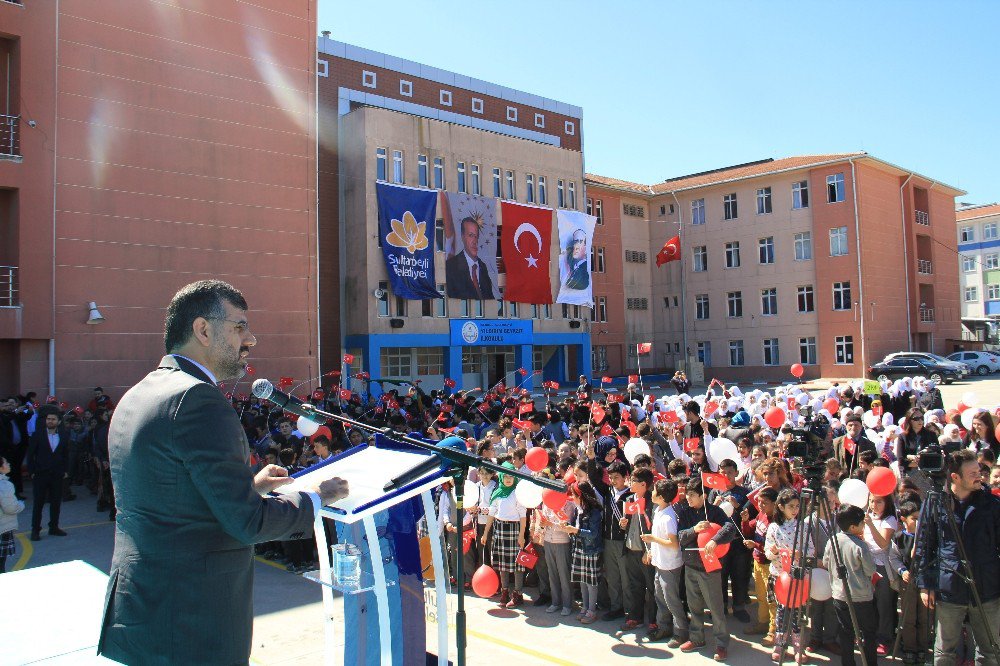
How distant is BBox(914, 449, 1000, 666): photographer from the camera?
200 inches

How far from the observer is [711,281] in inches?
1858

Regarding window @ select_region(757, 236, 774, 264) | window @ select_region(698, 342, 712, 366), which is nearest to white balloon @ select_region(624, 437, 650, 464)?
window @ select_region(757, 236, 774, 264)

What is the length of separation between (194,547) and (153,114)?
21816mm

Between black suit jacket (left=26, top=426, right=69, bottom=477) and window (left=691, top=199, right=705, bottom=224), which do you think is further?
window (left=691, top=199, right=705, bottom=224)

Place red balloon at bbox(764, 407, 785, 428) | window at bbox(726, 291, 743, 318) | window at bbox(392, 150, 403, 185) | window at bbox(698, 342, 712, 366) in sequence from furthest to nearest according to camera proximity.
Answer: window at bbox(698, 342, 712, 366)
window at bbox(726, 291, 743, 318)
window at bbox(392, 150, 403, 185)
red balloon at bbox(764, 407, 785, 428)

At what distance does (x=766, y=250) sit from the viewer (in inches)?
1768

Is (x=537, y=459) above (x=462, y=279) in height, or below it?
below

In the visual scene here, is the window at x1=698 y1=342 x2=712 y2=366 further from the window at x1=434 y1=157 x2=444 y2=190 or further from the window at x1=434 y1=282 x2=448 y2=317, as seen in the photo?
the window at x1=434 y1=157 x2=444 y2=190

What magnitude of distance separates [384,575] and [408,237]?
3012cm

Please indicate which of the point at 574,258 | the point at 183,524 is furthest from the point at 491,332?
the point at 183,524

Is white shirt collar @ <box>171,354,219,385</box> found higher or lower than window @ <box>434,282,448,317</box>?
lower

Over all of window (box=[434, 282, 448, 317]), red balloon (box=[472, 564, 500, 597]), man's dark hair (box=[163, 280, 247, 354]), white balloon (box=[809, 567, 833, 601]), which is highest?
window (box=[434, 282, 448, 317])

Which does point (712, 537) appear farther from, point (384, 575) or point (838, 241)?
point (838, 241)

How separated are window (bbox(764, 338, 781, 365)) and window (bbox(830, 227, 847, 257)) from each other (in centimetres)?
617
